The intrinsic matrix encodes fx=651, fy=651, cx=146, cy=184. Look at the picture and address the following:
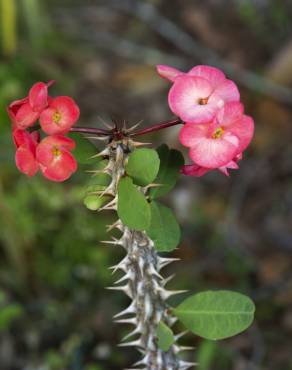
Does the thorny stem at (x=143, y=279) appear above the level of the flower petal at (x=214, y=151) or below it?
below

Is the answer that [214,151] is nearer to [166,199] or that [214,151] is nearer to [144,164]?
[144,164]

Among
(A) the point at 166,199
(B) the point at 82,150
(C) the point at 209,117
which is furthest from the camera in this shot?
(A) the point at 166,199

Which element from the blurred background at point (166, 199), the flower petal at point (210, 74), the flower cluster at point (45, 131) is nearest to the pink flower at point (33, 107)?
the flower cluster at point (45, 131)

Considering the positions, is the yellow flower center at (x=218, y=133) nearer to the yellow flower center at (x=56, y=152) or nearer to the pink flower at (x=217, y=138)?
the pink flower at (x=217, y=138)

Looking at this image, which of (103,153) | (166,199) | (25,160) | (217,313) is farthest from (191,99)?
(166,199)

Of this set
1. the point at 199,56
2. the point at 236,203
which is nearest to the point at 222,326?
the point at 236,203
